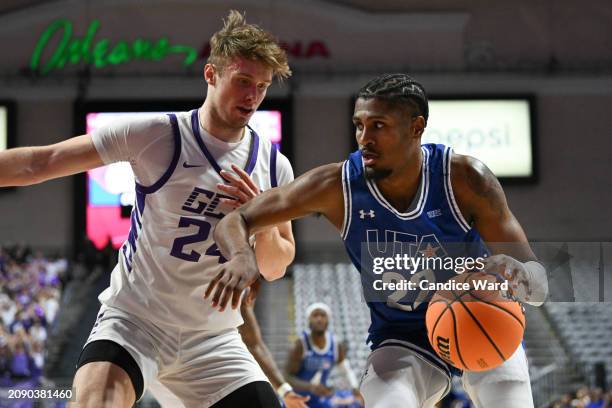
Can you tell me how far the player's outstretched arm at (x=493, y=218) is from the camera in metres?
3.29

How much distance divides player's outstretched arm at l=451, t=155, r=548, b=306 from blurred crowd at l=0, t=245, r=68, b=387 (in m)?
7.79

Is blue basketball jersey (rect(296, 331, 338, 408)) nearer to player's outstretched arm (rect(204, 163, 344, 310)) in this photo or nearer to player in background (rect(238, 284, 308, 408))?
player in background (rect(238, 284, 308, 408))

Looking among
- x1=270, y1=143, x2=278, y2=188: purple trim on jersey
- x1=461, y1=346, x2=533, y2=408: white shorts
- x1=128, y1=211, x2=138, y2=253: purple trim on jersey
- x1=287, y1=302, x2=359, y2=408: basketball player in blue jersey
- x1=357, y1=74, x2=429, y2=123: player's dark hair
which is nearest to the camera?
x1=461, y1=346, x2=533, y2=408: white shorts

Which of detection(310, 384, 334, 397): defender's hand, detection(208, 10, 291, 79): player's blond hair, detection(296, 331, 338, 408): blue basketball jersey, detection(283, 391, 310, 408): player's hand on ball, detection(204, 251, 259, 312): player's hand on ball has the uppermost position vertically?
detection(208, 10, 291, 79): player's blond hair

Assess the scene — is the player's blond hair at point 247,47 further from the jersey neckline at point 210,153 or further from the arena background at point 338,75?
the arena background at point 338,75

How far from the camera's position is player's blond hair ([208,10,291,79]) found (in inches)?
148

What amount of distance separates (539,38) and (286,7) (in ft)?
16.7

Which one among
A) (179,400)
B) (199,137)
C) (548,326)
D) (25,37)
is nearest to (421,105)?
(199,137)

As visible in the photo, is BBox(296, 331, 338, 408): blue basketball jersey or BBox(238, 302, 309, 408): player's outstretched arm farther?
BBox(296, 331, 338, 408): blue basketball jersey

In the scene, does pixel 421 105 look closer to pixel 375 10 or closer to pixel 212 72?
pixel 212 72

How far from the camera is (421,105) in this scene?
141 inches

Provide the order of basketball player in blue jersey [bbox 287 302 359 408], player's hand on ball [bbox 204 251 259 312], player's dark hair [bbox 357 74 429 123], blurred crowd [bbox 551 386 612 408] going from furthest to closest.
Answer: blurred crowd [bbox 551 386 612 408], basketball player in blue jersey [bbox 287 302 359 408], player's dark hair [bbox 357 74 429 123], player's hand on ball [bbox 204 251 259 312]

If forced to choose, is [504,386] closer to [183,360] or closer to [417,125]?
[417,125]

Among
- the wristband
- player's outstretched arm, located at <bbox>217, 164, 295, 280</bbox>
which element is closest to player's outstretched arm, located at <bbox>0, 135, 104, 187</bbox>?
player's outstretched arm, located at <bbox>217, 164, 295, 280</bbox>
